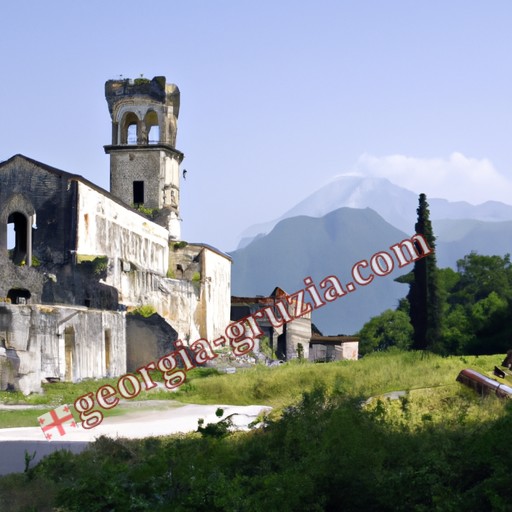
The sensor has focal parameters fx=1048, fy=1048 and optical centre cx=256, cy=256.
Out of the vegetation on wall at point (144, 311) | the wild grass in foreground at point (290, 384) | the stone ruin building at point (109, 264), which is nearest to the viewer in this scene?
the wild grass in foreground at point (290, 384)

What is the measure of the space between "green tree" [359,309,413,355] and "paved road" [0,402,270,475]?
5921 cm

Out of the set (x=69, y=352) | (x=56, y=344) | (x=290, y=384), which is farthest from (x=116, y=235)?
(x=290, y=384)

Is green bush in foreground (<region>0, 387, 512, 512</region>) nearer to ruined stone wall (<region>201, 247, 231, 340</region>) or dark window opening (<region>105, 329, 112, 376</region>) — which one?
dark window opening (<region>105, 329, 112, 376</region>)

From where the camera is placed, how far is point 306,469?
1090 cm

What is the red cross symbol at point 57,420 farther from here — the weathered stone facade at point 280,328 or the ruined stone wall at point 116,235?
the weathered stone facade at point 280,328

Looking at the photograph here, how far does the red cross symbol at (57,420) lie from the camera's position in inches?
766

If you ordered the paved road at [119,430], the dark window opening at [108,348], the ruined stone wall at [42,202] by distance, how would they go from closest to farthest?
the paved road at [119,430], the dark window opening at [108,348], the ruined stone wall at [42,202]

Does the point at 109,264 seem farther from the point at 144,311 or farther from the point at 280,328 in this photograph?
the point at 280,328

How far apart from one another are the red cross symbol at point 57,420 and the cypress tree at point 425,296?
2188cm

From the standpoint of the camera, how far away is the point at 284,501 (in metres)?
10.0

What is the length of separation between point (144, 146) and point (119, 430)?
35.1 metres

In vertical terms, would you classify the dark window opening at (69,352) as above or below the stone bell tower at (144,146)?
below

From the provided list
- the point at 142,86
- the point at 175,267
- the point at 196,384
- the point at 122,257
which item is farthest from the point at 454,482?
the point at 142,86

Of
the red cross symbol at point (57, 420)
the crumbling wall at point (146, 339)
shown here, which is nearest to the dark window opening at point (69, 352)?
the red cross symbol at point (57, 420)
